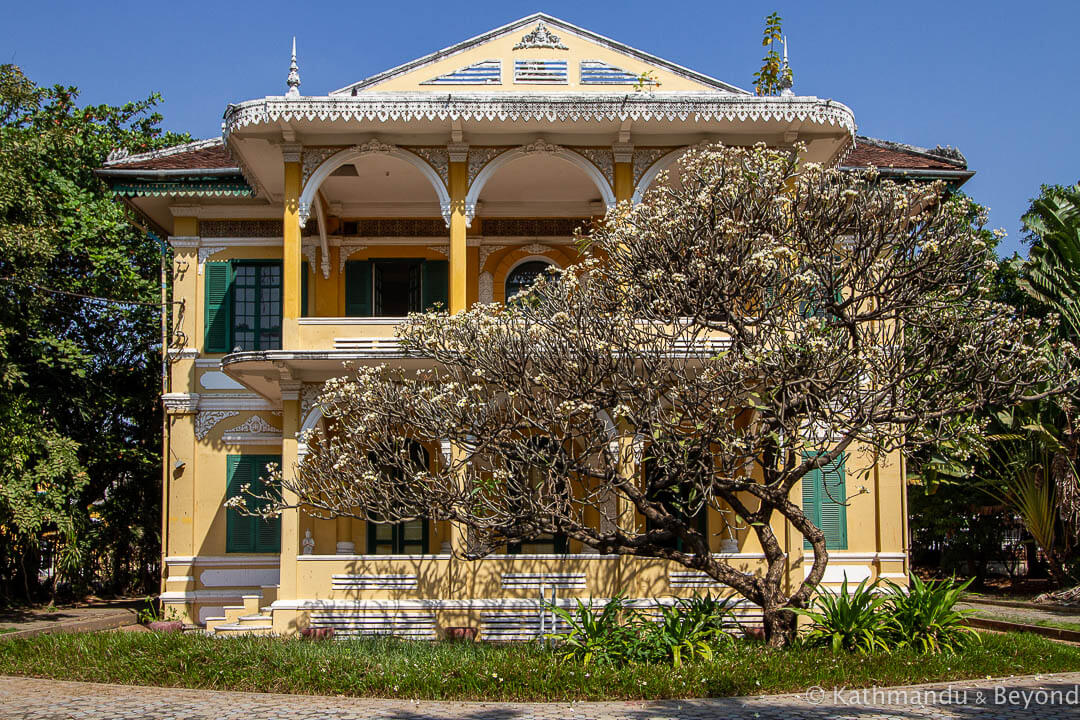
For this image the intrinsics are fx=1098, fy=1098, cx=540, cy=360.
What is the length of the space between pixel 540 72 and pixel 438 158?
2.38 meters

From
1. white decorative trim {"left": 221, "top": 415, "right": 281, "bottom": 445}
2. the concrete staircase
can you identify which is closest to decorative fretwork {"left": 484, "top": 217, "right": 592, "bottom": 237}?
white decorative trim {"left": 221, "top": 415, "right": 281, "bottom": 445}

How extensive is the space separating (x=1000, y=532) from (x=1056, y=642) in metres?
10.3

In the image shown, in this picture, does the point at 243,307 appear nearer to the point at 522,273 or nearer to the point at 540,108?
the point at 522,273

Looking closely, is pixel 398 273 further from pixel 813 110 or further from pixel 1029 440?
pixel 1029 440

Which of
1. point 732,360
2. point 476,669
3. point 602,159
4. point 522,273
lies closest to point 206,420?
point 522,273

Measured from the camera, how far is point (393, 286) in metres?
18.0

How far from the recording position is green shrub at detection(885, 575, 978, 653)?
11.3 meters

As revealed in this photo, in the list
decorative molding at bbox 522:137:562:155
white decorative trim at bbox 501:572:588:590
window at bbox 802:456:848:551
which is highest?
decorative molding at bbox 522:137:562:155

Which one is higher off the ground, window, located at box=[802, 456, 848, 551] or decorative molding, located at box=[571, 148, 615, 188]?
decorative molding, located at box=[571, 148, 615, 188]

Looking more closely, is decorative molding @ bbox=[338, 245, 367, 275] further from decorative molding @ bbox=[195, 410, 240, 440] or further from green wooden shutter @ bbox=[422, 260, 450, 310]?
decorative molding @ bbox=[195, 410, 240, 440]

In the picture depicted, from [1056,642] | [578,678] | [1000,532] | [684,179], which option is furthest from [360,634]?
[1000,532]

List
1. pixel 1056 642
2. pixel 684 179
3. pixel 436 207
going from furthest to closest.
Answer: pixel 436 207
pixel 1056 642
pixel 684 179

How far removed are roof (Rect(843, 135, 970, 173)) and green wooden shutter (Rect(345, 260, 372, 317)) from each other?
7.99 meters

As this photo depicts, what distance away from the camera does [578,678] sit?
1001cm
